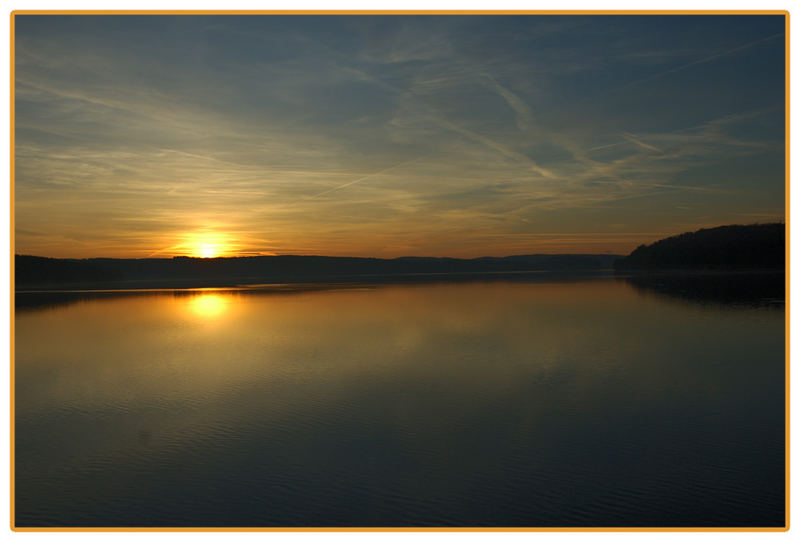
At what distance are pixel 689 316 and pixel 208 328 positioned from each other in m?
14.5

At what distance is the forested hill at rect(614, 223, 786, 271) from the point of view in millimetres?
69300

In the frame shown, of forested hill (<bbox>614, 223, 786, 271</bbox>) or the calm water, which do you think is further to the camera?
forested hill (<bbox>614, 223, 786, 271</bbox>)

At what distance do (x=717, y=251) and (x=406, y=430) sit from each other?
84919 millimetres

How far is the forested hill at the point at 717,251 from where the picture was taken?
69.3 metres

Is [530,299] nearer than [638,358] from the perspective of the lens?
No

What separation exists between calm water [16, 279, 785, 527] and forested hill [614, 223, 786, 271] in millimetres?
60031

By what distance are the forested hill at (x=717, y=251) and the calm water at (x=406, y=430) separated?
6003 cm

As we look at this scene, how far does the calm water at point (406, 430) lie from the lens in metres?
5.12

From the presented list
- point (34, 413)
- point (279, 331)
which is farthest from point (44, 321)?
point (34, 413)

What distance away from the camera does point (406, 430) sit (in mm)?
7055

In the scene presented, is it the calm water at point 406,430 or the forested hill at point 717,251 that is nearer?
the calm water at point 406,430

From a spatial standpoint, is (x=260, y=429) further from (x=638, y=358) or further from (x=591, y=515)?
(x=638, y=358)

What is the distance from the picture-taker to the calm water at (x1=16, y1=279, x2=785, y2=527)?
5.12m

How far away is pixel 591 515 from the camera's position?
491cm
